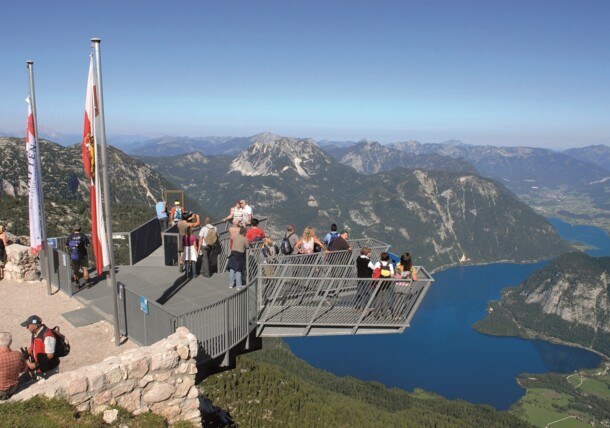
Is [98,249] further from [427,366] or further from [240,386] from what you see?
[427,366]

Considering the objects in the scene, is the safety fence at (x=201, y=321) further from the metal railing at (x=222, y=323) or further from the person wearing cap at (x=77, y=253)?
the person wearing cap at (x=77, y=253)

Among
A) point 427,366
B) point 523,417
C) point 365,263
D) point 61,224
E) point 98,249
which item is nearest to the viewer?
point 98,249

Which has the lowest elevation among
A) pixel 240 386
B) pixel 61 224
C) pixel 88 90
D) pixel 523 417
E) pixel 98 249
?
Answer: pixel 523 417

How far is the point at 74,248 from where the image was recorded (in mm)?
16938

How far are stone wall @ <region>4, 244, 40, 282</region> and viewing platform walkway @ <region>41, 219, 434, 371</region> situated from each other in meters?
1.30

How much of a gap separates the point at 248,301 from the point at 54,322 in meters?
6.65

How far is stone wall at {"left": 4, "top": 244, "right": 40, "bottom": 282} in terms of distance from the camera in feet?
61.3

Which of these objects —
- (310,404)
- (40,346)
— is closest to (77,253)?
(40,346)

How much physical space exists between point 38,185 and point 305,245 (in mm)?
10109

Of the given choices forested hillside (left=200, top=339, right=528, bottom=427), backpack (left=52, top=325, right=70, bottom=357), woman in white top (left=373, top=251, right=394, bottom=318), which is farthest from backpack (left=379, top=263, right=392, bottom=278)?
backpack (left=52, top=325, right=70, bottom=357)

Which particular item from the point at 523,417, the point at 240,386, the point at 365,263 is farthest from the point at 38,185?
the point at 523,417

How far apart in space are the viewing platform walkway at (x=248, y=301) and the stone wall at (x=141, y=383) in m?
→ 1.24

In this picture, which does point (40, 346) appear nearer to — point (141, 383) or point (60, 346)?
point (60, 346)

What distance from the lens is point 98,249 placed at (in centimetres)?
1317
